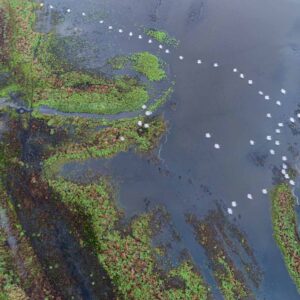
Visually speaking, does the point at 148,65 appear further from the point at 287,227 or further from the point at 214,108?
the point at 287,227

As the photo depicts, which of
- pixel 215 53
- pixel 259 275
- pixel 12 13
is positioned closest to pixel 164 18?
pixel 215 53

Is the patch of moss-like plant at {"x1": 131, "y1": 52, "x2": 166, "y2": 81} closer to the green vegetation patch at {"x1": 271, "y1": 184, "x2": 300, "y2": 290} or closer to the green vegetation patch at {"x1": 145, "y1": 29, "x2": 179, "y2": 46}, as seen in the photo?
the green vegetation patch at {"x1": 145, "y1": 29, "x2": 179, "y2": 46}

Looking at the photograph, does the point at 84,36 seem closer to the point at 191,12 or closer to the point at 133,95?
the point at 133,95

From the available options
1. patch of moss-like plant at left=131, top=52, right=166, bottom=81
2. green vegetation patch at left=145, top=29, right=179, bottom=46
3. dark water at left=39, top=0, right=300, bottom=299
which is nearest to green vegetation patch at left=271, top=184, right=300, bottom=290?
dark water at left=39, top=0, right=300, bottom=299

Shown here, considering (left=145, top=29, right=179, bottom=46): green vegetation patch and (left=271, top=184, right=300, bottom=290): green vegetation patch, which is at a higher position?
(left=145, top=29, right=179, bottom=46): green vegetation patch

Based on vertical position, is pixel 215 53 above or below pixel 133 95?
above

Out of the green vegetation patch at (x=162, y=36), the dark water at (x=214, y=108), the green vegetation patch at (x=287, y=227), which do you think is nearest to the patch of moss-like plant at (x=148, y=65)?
the dark water at (x=214, y=108)
